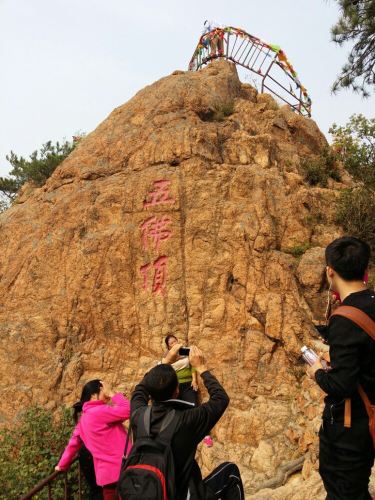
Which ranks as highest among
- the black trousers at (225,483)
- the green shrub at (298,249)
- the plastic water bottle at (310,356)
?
the plastic water bottle at (310,356)

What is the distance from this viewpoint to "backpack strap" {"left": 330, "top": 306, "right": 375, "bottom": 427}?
2352 millimetres

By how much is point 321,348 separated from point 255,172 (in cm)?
385

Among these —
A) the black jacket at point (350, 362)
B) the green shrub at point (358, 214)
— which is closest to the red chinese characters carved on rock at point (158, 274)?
the green shrub at point (358, 214)

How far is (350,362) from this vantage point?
2.33 m

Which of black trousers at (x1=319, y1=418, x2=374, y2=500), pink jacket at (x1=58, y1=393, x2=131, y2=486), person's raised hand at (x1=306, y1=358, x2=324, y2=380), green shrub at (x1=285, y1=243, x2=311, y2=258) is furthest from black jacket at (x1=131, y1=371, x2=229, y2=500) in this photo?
green shrub at (x1=285, y1=243, x2=311, y2=258)

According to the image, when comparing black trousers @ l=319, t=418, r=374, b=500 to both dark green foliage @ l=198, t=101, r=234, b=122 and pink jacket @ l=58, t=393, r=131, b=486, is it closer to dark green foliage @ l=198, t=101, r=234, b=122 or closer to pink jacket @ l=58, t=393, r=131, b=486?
pink jacket @ l=58, t=393, r=131, b=486

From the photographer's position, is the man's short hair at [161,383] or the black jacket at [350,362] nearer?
the black jacket at [350,362]

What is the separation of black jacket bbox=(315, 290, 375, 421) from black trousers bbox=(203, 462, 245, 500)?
0.98m

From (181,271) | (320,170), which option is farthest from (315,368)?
(320,170)

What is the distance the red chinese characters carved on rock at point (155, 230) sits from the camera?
9109mm

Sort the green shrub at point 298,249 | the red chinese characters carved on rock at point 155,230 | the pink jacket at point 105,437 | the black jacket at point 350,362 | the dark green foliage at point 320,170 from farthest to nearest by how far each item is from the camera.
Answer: the dark green foliage at point 320,170, the red chinese characters carved on rock at point 155,230, the green shrub at point 298,249, the pink jacket at point 105,437, the black jacket at point 350,362

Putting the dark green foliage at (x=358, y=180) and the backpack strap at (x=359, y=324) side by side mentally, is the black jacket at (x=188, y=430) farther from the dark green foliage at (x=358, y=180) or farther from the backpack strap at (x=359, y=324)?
the dark green foliage at (x=358, y=180)

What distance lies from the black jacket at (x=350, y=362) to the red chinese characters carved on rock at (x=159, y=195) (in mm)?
7027

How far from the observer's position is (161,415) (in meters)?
2.64
